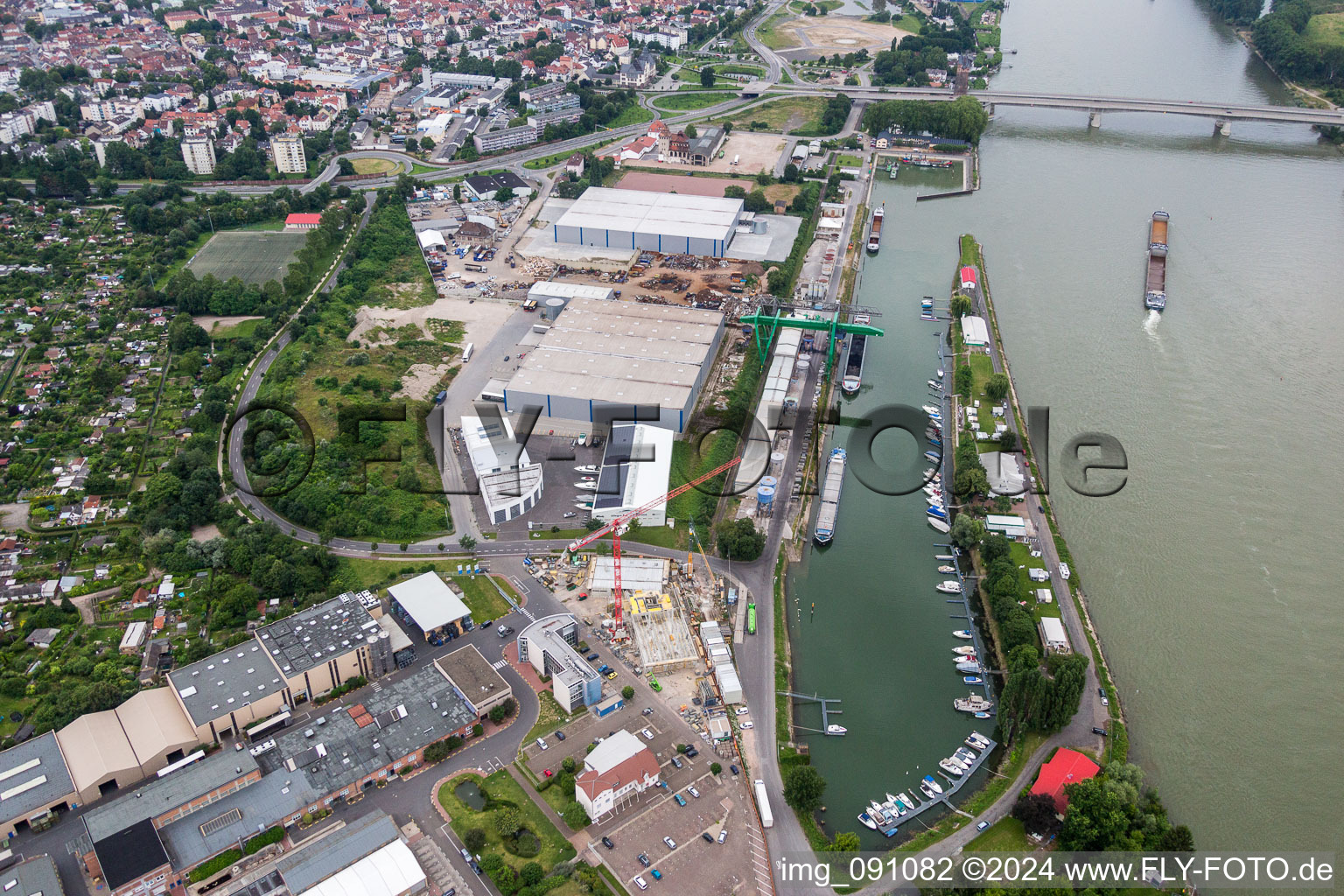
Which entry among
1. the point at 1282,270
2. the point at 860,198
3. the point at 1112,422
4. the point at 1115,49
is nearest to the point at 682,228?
the point at 860,198

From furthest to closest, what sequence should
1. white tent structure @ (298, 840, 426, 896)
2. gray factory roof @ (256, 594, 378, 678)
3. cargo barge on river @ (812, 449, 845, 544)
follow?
1. cargo barge on river @ (812, 449, 845, 544)
2. gray factory roof @ (256, 594, 378, 678)
3. white tent structure @ (298, 840, 426, 896)

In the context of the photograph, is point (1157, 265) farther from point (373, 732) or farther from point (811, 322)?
point (373, 732)

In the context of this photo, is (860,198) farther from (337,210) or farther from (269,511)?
(269,511)

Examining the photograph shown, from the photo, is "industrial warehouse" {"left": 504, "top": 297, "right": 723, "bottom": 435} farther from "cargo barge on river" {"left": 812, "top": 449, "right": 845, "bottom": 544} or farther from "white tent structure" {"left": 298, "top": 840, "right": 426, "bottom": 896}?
"white tent structure" {"left": 298, "top": 840, "right": 426, "bottom": 896}

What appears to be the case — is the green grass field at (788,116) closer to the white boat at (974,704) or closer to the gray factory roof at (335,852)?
the white boat at (974,704)

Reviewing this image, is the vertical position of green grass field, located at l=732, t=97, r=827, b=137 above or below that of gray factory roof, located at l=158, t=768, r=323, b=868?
above

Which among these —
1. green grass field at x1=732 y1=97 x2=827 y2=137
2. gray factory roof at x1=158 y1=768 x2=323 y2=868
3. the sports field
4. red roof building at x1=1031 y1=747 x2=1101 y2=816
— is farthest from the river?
the sports field
